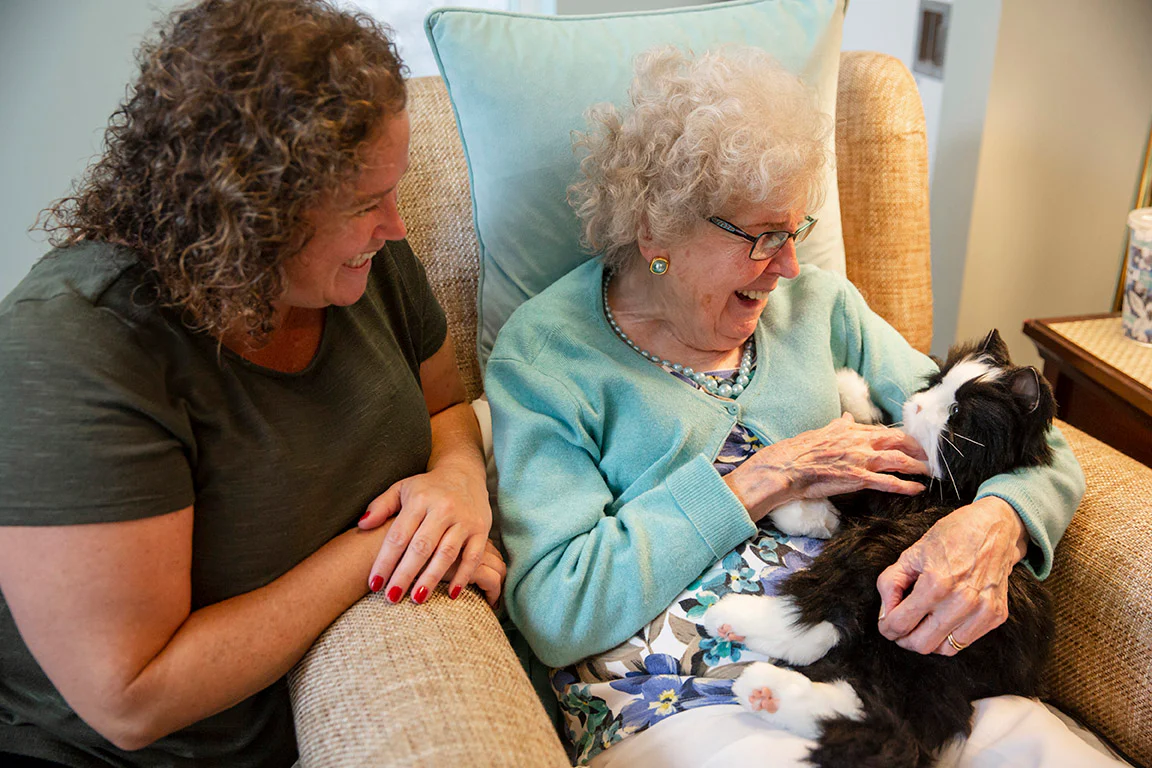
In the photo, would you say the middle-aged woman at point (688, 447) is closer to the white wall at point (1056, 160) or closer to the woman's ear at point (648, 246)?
the woman's ear at point (648, 246)

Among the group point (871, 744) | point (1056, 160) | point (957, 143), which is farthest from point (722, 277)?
point (1056, 160)

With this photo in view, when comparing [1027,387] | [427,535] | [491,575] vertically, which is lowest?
[491,575]

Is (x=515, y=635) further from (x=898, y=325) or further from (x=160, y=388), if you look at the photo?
(x=898, y=325)

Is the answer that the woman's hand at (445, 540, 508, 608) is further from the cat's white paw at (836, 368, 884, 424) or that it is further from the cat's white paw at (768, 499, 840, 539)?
the cat's white paw at (836, 368, 884, 424)

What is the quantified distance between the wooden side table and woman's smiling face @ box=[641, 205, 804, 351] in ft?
2.43

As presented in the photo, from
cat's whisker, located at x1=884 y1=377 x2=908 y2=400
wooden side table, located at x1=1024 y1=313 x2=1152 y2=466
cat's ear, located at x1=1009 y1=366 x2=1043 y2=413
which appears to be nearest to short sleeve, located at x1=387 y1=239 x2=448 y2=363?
cat's whisker, located at x1=884 y1=377 x2=908 y2=400

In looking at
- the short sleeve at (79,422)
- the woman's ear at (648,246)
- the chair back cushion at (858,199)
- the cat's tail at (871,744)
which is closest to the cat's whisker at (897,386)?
the chair back cushion at (858,199)

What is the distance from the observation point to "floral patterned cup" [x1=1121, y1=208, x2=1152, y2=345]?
1827 mm

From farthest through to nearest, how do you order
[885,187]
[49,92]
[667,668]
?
1. [49,92]
2. [885,187]
3. [667,668]

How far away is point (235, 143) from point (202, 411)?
0.30 m

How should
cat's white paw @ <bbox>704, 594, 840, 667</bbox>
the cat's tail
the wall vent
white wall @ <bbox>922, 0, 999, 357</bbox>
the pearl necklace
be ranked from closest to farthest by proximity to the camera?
the cat's tail < cat's white paw @ <bbox>704, 594, 840, 667</bbox> < the pearl necklace < white wall @ <bbox>922, 0, 999, 357</bbox> < the wall vent

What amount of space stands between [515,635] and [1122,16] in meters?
2.03

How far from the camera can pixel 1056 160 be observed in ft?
7.53

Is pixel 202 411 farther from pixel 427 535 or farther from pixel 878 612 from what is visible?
pixel 878 612
